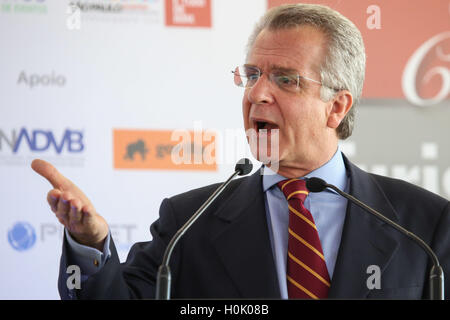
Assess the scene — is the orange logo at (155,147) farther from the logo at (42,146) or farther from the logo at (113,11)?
the logo at (113,11)

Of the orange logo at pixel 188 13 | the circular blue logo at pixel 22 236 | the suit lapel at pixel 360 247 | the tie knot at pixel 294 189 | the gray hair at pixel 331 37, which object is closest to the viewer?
the suit lapel at pixel 360 247

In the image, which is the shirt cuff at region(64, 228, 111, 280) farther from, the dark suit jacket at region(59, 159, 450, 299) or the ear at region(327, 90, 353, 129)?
the ear at region(327, 90, 353, 129)

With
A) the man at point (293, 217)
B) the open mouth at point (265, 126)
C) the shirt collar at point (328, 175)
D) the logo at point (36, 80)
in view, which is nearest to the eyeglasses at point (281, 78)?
the man at point (293, 217)

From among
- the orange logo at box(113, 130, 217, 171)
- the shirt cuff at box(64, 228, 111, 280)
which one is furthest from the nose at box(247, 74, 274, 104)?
the orange logo at box(113, 130, 217, 171)

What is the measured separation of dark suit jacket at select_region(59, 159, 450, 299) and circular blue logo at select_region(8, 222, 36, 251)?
0.87 m

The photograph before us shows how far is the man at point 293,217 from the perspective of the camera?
1.61 meters

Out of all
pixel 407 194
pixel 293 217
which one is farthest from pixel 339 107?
pixel 293 217

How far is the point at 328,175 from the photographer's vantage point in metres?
1.84

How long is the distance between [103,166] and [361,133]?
1.05m

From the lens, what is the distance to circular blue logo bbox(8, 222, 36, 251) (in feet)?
8.27

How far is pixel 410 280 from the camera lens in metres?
1.64

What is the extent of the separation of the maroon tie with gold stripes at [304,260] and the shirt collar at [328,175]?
5.0 inches

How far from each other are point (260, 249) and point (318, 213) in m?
0.20

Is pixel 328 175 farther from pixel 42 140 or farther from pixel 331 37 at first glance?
pixel 42 140
